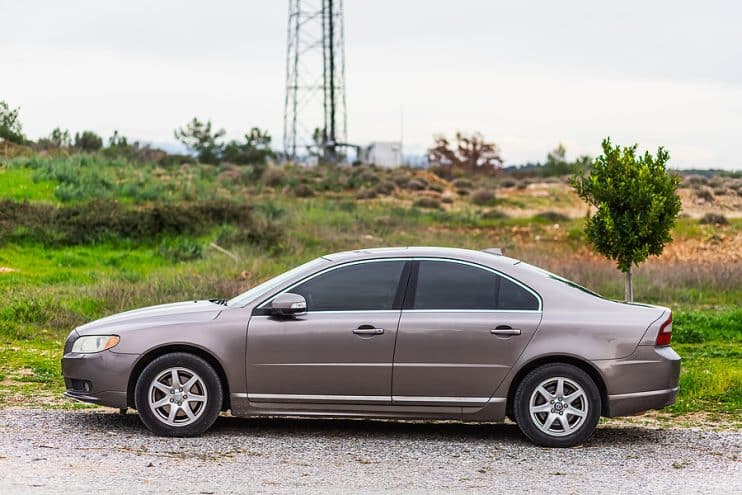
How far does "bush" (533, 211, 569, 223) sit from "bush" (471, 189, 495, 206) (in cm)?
515

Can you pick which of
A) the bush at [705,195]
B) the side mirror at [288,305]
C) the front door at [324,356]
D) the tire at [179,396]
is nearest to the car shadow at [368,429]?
the tire at [179,396]

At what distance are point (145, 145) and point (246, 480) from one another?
170 ft

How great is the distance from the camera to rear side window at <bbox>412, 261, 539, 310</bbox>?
9.43 meters

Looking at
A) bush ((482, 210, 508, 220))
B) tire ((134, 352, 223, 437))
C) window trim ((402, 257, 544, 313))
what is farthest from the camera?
bush ((482, 210, 508, 220))

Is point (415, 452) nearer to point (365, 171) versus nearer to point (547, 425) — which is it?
point (547, 425)

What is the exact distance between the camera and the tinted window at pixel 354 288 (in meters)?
9.48

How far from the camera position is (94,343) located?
958 cm

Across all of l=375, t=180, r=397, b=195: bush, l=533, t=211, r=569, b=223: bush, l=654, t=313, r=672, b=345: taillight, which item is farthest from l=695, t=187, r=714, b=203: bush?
l=654, t=313, r=672, b=345: taillight

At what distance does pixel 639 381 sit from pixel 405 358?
1942 mm

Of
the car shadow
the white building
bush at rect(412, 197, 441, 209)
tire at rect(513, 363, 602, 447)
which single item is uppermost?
the white building

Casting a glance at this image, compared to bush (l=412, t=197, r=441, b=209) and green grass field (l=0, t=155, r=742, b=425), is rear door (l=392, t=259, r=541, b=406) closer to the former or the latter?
green grass field (l=0, t=155, r=742, b=425)

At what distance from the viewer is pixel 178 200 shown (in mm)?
A: 36812

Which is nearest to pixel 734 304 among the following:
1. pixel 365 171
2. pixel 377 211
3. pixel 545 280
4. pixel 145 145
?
pixel 545 280

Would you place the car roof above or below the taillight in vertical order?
above
